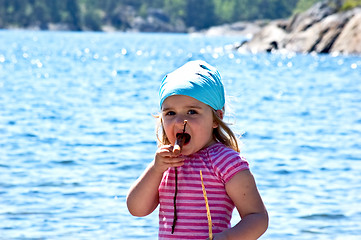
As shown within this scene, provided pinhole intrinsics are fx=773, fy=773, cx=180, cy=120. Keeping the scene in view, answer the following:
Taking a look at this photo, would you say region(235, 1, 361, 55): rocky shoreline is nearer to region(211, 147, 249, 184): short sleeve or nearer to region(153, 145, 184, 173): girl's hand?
region(211, 147, 249, 184): short sleeve

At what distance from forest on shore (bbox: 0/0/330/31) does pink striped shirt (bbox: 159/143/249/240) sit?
4783 inches

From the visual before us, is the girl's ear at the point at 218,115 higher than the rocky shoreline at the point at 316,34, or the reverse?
the rocky shoreline at the point at 316,34

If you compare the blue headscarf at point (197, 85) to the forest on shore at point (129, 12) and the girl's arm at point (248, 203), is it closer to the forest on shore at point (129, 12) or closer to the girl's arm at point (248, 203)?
the girl's arm at point (248, 203)

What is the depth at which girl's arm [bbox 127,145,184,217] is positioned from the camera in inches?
99.7

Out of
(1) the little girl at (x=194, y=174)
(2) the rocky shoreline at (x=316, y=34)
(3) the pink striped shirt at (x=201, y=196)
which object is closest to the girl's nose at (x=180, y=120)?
(1) the little girl at (x=194, y=174)

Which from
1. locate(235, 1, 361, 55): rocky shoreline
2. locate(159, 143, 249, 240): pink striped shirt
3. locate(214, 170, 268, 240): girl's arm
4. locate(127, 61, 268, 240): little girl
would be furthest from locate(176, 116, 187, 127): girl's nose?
locate(235, 1, 361, 55): rocky shoreline

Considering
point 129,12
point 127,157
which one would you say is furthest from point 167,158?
point 129,12

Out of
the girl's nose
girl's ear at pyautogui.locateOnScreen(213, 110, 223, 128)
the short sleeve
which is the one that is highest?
girl's ear at pyautogui.locateOnScreen(213, 110, 223, 128)

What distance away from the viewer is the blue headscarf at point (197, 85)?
8.61 ft

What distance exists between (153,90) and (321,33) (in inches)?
972

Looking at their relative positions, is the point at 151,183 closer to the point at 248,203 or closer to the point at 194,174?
the point at 194,174

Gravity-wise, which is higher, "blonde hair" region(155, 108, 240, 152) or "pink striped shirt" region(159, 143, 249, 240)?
"blonde hair" region(155, 108, 240, 152)

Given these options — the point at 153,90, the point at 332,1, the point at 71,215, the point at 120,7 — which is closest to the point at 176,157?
the point at 71,215

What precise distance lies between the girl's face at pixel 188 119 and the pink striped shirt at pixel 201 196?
0.21ft
